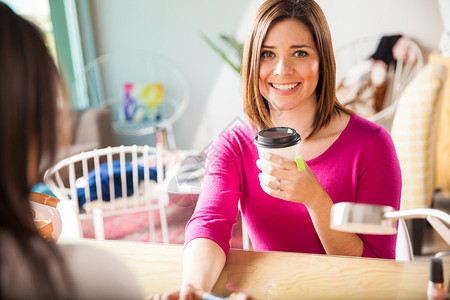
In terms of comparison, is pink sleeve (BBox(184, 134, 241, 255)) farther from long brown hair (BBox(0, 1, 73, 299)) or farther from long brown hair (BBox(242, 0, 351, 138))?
long brown hair (BBox(0, 1, 73, 299))

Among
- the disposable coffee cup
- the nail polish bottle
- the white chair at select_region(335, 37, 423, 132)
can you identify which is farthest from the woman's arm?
the white chair at select_region(335, 37, 423, 132)

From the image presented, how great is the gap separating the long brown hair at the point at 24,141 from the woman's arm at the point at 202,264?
289mm

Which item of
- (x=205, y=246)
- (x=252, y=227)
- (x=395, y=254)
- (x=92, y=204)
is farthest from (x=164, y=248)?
(x=92, y=204)

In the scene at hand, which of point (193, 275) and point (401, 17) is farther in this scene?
point (401, 17)

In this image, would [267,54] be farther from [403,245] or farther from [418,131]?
[418,131]

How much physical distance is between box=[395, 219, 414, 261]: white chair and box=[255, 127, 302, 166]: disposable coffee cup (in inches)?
14.5

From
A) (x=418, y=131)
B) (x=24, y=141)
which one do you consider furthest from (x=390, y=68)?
(x=24, y=141)

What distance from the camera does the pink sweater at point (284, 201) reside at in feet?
2.58

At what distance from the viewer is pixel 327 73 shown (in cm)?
77

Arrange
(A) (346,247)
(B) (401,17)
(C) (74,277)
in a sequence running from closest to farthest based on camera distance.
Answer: (C) (74,277) < (A) (346,247) < (B) (401,17)

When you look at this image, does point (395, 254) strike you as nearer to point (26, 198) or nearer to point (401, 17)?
point (26, 198)

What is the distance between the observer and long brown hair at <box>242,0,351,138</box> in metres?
0.73

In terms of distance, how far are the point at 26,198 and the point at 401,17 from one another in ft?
5.38

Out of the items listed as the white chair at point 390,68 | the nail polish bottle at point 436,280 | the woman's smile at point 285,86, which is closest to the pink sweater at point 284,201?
the woman's smile at point 285,86
